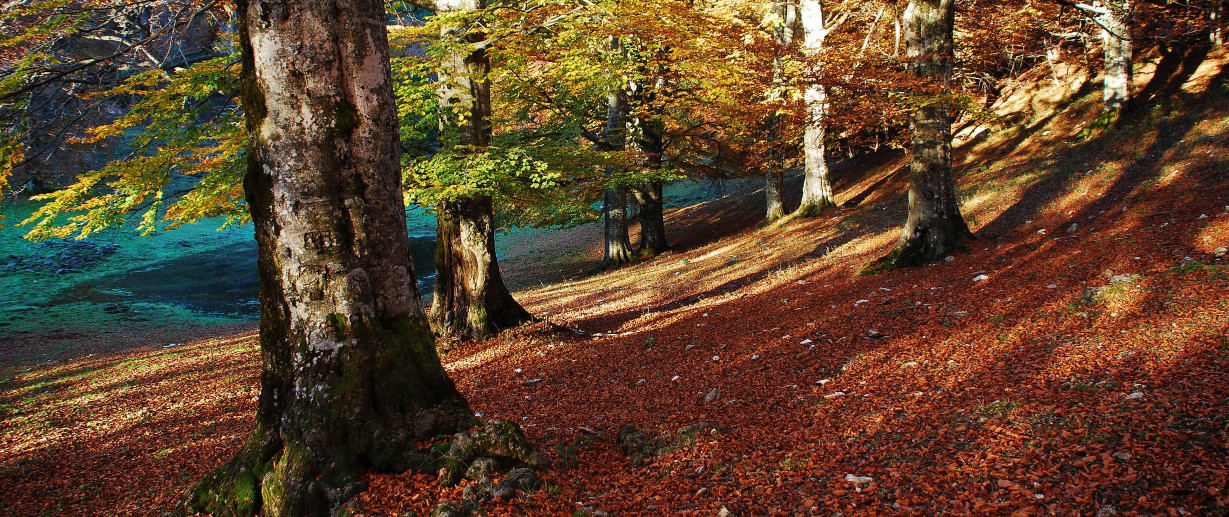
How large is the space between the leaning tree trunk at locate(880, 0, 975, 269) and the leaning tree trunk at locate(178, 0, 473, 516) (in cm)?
744

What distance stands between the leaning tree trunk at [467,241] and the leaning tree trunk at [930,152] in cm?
562

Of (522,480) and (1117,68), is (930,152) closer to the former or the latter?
(522,480)

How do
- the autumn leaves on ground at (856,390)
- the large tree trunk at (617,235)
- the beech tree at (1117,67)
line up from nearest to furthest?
the autumn leaves on ground at (856,390) < the beech tree at (1117,67) < the large tree trunk at (617,235)

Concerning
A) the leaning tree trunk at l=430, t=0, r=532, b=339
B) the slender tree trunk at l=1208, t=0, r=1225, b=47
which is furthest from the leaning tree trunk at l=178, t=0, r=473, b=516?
the slender tree trunk at l=1208, t=0, r=1225, b=47

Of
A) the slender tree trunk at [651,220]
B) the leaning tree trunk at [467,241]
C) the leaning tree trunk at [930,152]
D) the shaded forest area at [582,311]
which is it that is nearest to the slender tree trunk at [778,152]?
the shaded forest area at [582,311]

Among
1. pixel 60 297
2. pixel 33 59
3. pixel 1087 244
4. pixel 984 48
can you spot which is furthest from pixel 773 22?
pixel 60 297

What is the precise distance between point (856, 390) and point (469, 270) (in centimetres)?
558

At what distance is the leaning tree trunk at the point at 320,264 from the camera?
3.34m

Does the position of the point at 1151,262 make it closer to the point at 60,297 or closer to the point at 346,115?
the point at 346,115

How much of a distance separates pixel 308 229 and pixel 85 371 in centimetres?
1117

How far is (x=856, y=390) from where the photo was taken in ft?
14.7

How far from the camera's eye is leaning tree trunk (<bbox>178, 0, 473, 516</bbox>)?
3.34 meters

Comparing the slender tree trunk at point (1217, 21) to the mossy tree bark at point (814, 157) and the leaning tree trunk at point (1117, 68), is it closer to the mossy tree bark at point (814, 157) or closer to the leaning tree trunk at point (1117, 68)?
the leaning tree trunk at point (1117, 68)

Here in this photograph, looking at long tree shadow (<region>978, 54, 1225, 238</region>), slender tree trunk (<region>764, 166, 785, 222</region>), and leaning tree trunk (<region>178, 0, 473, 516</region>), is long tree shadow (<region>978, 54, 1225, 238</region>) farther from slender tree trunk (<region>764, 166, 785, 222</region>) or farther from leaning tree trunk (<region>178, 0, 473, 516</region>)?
leaning tree trunk (<region>178, 0, 473, 516</region>)
